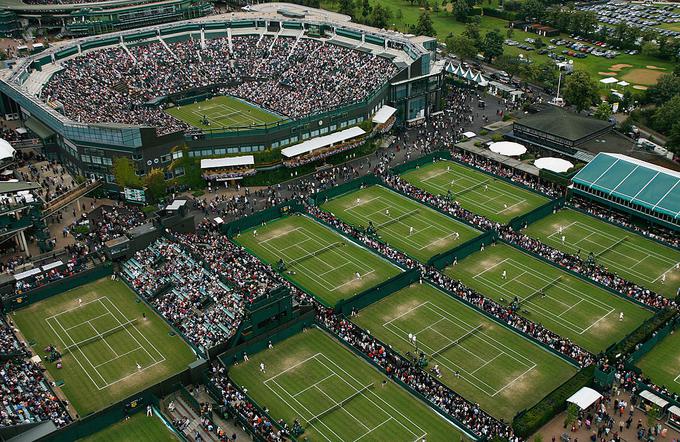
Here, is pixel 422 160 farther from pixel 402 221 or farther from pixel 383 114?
pixel 402 221

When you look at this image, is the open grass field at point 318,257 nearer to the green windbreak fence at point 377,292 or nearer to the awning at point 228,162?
the green windbreak fence at point 377,292

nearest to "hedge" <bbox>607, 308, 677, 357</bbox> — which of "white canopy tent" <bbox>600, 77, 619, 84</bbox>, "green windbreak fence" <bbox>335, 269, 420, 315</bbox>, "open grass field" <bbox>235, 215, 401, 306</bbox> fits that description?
"green windbreak fence" <bbox>335, 269, 420, 315</bbox>

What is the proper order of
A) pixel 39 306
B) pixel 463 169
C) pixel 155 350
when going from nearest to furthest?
pixel 155 350
pixel 39 306
pixel 463 169

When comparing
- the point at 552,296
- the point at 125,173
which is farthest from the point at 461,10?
the point at 552,296

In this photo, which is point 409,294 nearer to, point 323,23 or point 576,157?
point 576,157

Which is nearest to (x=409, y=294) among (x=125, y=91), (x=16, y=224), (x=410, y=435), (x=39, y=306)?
(x=410, y=435)

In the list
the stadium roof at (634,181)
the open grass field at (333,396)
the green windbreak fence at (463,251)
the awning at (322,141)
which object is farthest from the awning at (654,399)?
the awning at (322,141)
